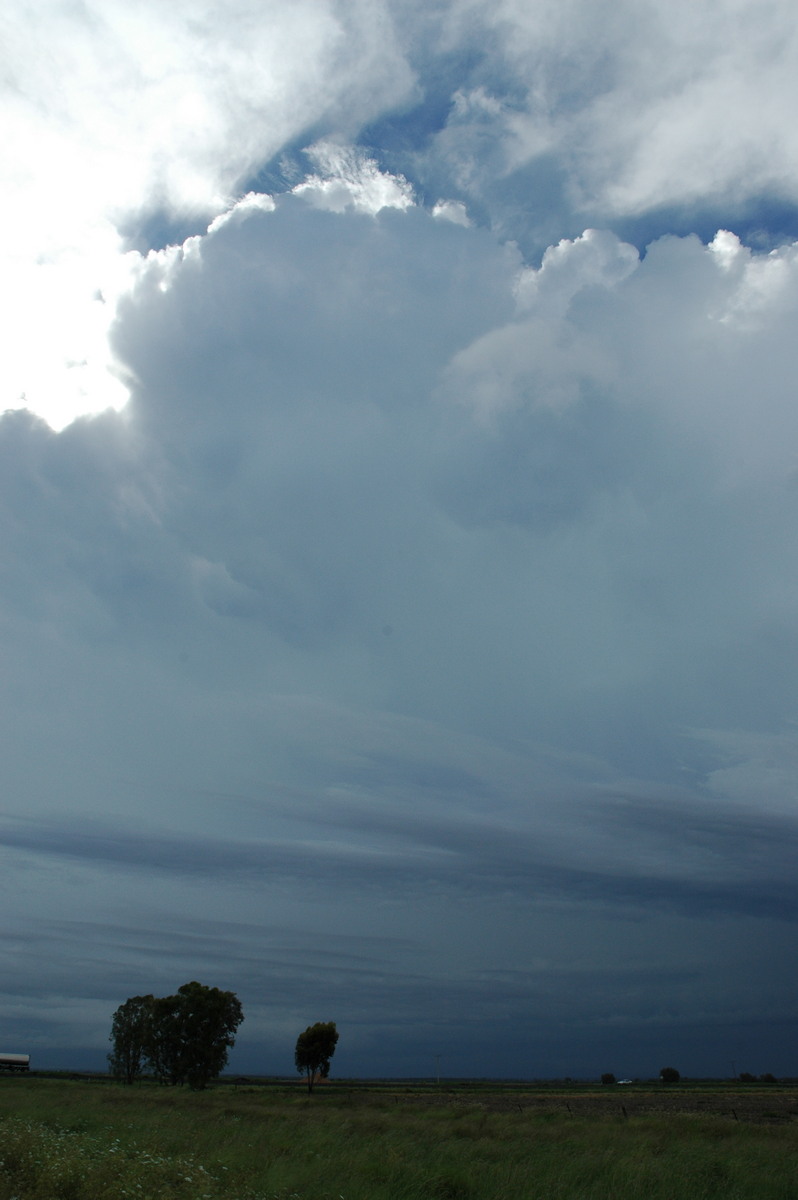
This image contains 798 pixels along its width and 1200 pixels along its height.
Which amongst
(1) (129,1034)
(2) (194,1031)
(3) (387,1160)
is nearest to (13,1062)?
(1) (129,1034)

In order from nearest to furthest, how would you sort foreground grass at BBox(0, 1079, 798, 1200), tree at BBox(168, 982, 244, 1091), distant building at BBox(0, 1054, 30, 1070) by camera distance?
foreground grass at BBox(0, 1079, 798, 1200), tree at BBox(168, 982, 244, 1091), distant building at BBox(0, 1054, 30, 1070)

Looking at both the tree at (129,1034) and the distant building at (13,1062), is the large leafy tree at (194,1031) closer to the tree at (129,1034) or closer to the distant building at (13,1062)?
the tree at (129,1034)

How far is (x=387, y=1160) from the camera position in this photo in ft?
70.3

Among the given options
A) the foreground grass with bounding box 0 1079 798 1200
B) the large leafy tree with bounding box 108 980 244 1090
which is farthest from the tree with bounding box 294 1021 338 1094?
the foreground grass with bounding box 0 1079 798 1200

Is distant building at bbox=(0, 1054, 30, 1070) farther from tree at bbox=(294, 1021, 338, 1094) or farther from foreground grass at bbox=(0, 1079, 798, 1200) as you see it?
foreground grass at bbox=(0, 1079, 798, 1200)

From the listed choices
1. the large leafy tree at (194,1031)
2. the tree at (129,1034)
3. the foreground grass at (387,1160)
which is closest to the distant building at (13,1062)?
the tree at (129,1034)

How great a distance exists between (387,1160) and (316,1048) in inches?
3113

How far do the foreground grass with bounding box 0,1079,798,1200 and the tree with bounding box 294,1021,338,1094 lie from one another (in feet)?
204

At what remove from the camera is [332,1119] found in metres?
35.9

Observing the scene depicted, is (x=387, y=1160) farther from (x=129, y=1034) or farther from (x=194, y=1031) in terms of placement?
(x=129, y=1034)

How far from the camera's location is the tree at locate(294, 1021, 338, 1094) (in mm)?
90625

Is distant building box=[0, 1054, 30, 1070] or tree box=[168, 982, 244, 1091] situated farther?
distant building box=[0, 1054, 30, 1070]

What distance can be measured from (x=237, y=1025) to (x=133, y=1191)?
2932 inches

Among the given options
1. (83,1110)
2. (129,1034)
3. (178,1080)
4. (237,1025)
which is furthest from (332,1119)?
(129,1034)
